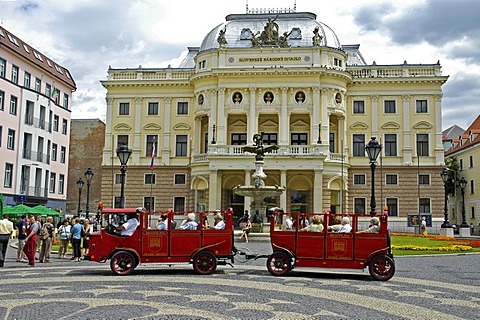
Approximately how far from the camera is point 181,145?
53.4 metres

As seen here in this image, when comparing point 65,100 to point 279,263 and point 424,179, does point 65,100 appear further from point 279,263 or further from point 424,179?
point 279,263

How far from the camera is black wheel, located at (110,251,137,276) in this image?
52.4 feet

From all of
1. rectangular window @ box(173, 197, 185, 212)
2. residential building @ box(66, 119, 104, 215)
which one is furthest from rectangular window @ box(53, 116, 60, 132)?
rectangular window @ box(173, 197, 185, 212)

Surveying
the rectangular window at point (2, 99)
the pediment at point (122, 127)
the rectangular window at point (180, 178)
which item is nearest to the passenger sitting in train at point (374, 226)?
the rectangular window at point (180, 178)

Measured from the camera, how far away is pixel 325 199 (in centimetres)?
4725

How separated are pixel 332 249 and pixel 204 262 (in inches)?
153

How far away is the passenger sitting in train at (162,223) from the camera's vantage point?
1645cm

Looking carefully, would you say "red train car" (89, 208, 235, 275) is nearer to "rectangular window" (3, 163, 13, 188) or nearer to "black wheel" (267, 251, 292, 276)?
"black wheel" (267, 251, 292, 276)

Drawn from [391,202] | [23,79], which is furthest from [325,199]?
[23,79]

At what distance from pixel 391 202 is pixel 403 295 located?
127ft

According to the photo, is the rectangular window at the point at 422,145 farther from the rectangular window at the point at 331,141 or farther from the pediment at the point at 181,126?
the pediment at the point at 181,126

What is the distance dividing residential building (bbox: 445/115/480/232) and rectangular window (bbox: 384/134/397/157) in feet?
44.6

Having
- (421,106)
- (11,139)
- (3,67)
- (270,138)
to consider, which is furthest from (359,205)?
(3,67)

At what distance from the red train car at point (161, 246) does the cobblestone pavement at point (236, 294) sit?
48cm
